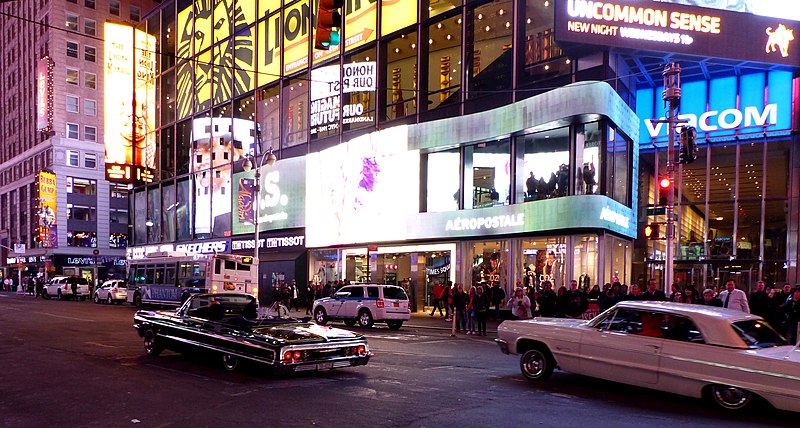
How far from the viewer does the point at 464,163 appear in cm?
2909

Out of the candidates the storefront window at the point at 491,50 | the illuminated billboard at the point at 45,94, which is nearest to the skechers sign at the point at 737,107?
the storefront window at the point at 491,50

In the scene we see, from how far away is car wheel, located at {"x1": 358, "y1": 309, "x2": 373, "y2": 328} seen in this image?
22.1 meters

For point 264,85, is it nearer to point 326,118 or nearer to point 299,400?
point 326,118

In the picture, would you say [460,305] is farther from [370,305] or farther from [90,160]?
[90,160]

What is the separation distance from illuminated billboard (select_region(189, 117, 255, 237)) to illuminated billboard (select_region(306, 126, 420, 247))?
8.58 m

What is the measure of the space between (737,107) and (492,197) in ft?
35.3

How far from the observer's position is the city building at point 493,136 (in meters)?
24.4

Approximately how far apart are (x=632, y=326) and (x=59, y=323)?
19808mm

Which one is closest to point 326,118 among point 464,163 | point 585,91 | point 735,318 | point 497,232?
point 464,163

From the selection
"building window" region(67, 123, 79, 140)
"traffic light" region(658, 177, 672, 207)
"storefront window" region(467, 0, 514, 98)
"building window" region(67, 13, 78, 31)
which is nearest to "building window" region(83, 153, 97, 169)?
"building window" region(67, 123, 79, 140)

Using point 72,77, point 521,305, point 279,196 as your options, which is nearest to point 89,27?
point 72,77

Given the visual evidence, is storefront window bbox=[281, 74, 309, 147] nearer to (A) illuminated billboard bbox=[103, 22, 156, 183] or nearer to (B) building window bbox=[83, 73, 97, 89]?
(A) illuminated billboard bbox=[103, 22, 156, 183]

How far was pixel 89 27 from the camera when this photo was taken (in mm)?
74875

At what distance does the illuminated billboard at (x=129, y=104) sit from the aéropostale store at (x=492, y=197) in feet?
79.9
